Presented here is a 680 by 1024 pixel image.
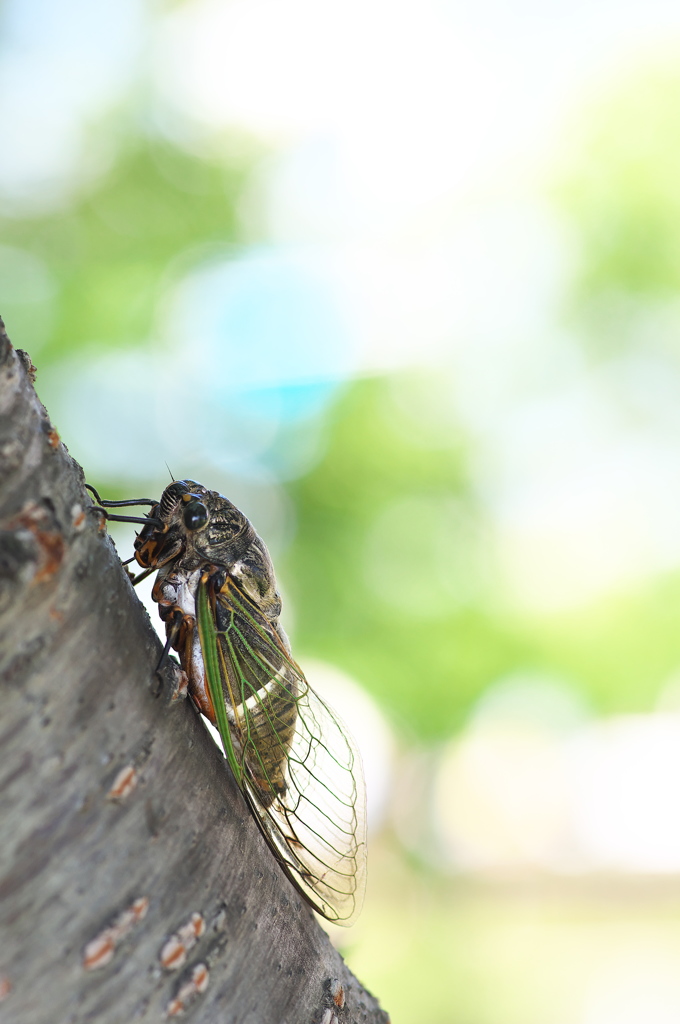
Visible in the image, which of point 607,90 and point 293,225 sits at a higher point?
point 607,90

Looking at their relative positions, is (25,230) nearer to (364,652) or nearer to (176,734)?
(364,652)

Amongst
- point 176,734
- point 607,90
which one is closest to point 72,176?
point 607,90

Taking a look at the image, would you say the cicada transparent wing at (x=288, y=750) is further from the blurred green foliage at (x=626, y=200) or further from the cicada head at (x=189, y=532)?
the blurred green foliage at (x=626, y=200)

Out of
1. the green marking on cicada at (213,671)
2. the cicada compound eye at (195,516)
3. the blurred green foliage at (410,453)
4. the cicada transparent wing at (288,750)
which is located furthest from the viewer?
the blurred green foliage at (410,453)

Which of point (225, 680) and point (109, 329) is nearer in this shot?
point (225, 680)

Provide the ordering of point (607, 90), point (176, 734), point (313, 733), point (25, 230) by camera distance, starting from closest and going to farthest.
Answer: point (176, 734), point (313, 733), point (25, 230), point (607, 90)

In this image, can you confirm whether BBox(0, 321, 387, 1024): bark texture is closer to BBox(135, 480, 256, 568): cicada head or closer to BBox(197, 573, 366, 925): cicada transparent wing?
BBox(197, 573, 366, 925): cicada transparent wing

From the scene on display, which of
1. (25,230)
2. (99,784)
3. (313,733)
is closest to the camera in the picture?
(99,784)

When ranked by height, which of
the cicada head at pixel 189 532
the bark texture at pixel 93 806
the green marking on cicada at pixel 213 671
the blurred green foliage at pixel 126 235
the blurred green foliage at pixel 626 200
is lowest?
the bark texture at pixel 93 806

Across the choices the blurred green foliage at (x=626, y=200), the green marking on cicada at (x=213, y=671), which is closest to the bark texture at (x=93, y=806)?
the green marking on cicada at (x=213, y=671)
